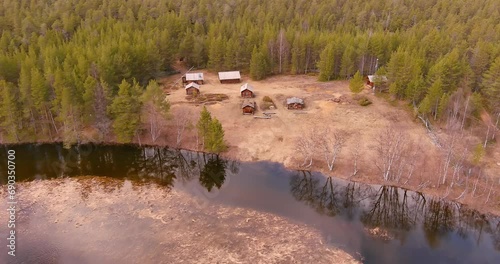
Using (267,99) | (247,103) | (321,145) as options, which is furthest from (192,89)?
(321,145)

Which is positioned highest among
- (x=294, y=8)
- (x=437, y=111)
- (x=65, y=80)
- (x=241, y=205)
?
(x=294, y=8)

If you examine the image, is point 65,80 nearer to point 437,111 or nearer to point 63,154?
point 63,154

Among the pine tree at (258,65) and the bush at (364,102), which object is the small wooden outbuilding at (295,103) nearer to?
the bush at (364,102)

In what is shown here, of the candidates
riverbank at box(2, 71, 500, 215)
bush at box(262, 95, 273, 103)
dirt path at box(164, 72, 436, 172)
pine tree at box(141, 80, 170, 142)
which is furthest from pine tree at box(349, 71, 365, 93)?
pine tree at box(141, 80, 170, 142)

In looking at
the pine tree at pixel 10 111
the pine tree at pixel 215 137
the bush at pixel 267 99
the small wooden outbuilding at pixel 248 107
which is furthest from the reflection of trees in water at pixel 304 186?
the pine tree at pixel 10 111

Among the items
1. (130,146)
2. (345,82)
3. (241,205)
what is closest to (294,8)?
(345,82)
